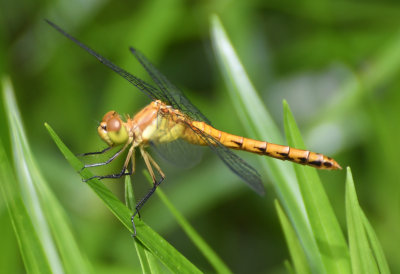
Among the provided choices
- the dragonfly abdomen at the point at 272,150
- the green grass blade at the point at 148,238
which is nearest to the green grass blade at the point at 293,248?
the dragonfly abdomen at the point at 272,150

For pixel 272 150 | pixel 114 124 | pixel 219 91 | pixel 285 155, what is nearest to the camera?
pixel 285 155

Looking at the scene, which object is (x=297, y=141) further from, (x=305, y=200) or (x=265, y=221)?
(x=265, y=221)

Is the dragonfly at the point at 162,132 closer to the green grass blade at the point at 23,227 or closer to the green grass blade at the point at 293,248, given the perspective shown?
the green grass blade at the point at 293,248

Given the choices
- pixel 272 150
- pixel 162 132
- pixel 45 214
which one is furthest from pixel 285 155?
pixel 45 214

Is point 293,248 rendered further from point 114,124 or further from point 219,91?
point 219,91

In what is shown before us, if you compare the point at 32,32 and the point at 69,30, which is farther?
the point at 32,32

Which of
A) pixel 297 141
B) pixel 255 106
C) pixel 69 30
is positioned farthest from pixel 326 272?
pixel 69 30
